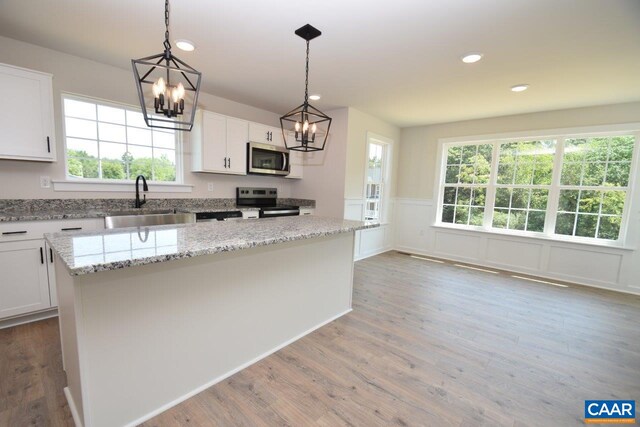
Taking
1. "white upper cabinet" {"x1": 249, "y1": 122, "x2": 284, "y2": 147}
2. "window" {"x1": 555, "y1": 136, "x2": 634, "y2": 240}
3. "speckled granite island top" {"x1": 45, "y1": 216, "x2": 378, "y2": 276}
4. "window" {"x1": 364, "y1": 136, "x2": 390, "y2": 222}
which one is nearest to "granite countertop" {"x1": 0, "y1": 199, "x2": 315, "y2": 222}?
"white upper cabinet" {"x1": 249, "y1": 122, "x2": 284, "y2": 147}

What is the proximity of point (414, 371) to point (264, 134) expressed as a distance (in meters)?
3.66

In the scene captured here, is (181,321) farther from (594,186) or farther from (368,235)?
(594,186)

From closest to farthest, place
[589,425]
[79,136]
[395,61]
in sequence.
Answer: [589,425], [395,61], [79,136]

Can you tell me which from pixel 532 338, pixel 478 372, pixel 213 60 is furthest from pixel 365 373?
pixel 213 60

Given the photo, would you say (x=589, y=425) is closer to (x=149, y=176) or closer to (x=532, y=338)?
(x=532, y=338)

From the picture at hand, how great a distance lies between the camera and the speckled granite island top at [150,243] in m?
1.11

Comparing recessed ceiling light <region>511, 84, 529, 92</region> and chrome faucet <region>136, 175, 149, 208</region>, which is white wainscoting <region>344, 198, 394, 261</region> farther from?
chrome faucet <region>136, 175, 149, 208</region>

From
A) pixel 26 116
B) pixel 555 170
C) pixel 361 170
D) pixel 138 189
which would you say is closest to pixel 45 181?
pixel 26 116

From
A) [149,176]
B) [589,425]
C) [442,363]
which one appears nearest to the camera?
[589,425]

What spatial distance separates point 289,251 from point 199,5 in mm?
1861

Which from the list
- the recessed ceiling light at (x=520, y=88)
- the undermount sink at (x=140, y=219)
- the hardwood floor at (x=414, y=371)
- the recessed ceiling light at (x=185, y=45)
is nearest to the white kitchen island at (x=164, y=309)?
the hardwood floor at (x=414, y=371)

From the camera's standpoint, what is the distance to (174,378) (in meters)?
1.61

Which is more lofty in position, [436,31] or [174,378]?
[436,31]

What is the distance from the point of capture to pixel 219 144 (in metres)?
3.81
